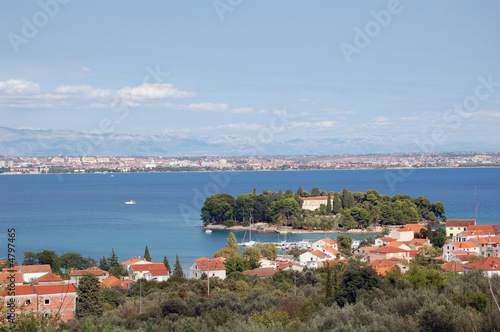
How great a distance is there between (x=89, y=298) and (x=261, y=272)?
7575 mm

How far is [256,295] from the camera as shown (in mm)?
9992

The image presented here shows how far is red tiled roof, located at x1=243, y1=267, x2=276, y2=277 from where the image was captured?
1698 centimetres

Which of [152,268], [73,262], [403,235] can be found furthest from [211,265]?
[403,235]

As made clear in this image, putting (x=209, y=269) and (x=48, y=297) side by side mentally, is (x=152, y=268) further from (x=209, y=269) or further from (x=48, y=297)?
(x=48, y=297)

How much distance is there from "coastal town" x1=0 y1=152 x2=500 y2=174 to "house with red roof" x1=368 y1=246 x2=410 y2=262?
9199 centimetres

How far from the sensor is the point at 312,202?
38562 mm

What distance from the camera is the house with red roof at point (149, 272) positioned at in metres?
17.0

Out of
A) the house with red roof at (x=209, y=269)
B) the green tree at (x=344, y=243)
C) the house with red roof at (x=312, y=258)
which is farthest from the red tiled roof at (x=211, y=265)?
the green tree at (x=344, y=243)

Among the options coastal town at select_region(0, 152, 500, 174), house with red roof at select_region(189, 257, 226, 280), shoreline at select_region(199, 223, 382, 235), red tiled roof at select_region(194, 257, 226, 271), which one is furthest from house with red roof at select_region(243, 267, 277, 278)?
coastal town at select_region(0, 152, 500, 174)

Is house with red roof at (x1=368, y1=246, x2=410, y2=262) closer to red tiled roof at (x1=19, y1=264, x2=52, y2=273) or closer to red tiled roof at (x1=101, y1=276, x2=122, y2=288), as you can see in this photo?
red tiled roof at (x1=101, y1=276, x2=122, y2=288)

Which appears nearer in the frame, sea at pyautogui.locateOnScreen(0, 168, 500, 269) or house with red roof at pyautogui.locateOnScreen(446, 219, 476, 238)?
sea at pyautogui.locateOnScreen(0, 168, 500, 269)

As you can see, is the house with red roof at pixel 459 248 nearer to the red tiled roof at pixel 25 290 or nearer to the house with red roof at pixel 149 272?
the house with red roof at pixel 149 272

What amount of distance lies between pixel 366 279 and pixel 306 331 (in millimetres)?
4733

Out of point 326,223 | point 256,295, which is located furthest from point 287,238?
point 256,295
